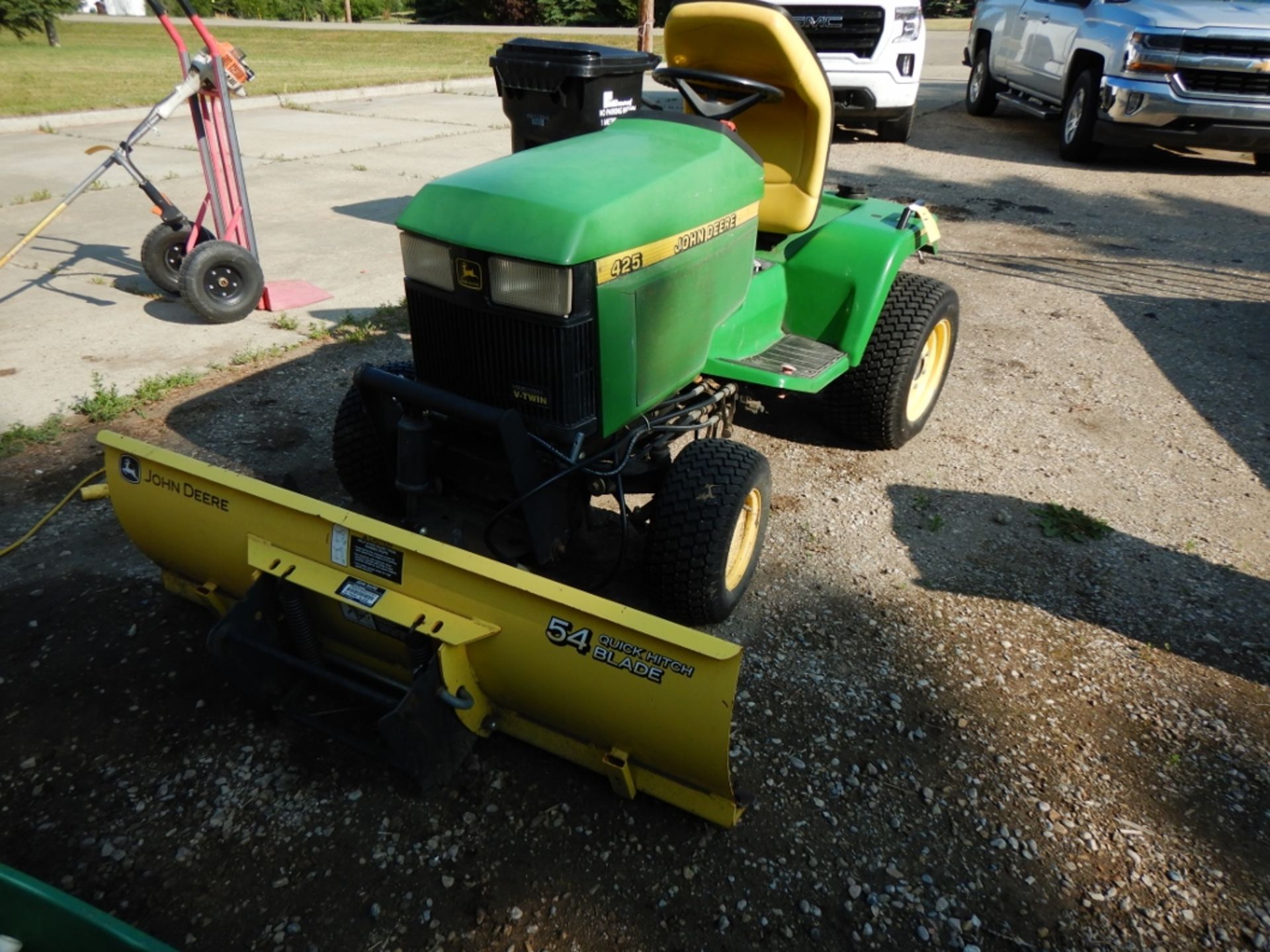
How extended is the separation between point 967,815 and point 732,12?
2905mm

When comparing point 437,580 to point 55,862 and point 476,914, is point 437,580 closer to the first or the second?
point 476,914

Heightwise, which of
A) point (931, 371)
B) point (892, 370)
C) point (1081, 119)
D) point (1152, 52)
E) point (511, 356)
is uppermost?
point (1152, 52)

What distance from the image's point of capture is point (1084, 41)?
31.0 feet

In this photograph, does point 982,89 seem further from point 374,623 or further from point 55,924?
point 55,924

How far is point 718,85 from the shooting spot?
399cm

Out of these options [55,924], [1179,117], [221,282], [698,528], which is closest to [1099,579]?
[698,528]

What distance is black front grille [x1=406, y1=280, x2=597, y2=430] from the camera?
2.61 meters

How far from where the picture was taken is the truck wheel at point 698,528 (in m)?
2.87

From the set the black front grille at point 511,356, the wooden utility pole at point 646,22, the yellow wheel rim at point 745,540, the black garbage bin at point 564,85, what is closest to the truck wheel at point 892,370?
the yellow wheel rim at point 745,540

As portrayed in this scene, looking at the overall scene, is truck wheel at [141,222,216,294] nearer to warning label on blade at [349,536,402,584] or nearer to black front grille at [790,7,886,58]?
warning label on blade at [349,536,402,584]

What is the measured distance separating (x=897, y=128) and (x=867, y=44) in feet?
5.30

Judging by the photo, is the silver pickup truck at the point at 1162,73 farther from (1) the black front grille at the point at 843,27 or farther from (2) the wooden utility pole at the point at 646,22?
(2) the wooden utility pole at the point at 646,22

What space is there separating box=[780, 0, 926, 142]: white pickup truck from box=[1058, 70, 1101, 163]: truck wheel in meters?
1.60

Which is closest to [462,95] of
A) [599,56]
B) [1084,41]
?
[1084,41]
